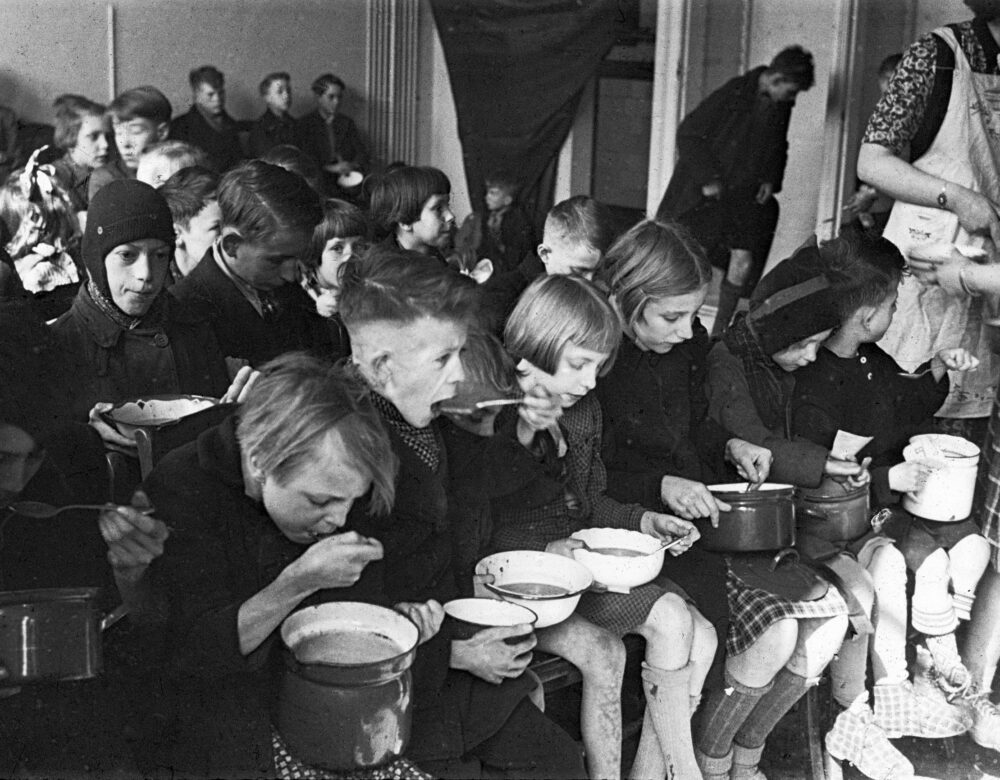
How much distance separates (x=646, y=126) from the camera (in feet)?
12.8

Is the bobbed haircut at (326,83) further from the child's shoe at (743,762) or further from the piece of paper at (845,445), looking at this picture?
the child's shoe at (743,762)

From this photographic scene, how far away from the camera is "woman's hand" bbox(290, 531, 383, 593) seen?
1.83m

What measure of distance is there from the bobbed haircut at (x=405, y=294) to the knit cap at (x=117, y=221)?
1.18ft

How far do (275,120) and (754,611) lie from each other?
212 centimetres

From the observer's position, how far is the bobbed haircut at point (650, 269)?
2.61m

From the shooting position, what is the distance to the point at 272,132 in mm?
3914

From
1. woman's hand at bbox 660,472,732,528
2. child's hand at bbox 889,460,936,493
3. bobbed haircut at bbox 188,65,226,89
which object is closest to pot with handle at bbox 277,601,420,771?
woman's hand at bbox 660,472,732,528

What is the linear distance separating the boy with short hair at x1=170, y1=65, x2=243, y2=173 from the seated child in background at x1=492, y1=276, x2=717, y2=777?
138cm

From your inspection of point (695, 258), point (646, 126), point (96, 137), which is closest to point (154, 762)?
point (695, 258)

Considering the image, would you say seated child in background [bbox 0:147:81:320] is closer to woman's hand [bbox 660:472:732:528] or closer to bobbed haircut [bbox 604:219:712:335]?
bobbed haircut [bbox 604:219:712:335]

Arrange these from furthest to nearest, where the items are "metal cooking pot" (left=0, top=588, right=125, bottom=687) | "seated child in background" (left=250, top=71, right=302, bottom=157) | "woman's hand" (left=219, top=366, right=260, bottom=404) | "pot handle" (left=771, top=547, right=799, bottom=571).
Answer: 1. "seated child in background" (left=250, top=71, right=302, bottom=157)
2. "pot handle" (left=771, top=547, right=799, bottom=571)
3. "woman's hand" (left=219, top=366, right=260, bottom=404)
4. "metal cooking pot" (left=0, top=588, right=125, bottom=687)

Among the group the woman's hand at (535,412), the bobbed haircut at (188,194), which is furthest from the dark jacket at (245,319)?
the woman's hand at (535,412)

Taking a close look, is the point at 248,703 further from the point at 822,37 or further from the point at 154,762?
the point at 822,37

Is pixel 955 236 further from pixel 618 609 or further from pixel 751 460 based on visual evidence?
pixel 618 609
